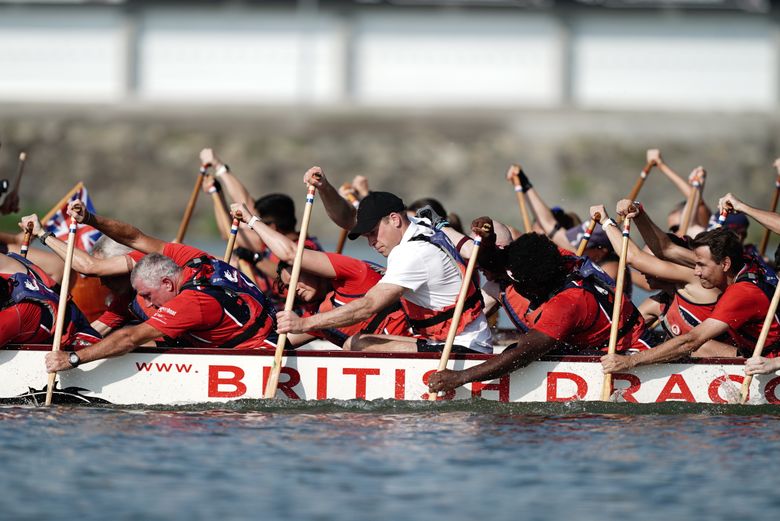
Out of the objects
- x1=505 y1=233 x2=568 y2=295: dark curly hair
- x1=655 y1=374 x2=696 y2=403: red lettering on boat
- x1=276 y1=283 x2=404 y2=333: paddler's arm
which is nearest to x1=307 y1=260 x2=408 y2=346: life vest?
x1=276 y1=283 x2=404 y2=333: paddler's arm

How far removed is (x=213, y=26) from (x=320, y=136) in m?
3.84

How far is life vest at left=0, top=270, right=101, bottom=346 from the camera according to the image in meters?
9.94

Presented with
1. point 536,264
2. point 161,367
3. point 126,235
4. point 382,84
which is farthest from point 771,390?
point 382,84

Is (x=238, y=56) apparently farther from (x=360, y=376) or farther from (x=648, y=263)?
(x=360, y=376)

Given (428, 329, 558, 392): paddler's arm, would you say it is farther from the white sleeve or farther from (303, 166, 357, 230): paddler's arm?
(303, 166, 357, 230): paddler's arm

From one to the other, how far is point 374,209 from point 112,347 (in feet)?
6.69

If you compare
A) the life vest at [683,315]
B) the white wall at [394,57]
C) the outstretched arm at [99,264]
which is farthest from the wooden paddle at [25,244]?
the white wall at [394,57]

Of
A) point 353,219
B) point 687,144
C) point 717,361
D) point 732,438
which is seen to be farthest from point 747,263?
point 687,144

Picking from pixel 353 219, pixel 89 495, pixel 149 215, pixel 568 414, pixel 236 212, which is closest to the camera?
pixel 89 495

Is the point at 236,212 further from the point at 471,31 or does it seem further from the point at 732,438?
the point at 471,31

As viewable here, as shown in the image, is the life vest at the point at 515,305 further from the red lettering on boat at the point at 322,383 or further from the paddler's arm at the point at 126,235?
the paddler's arm at the point at 126,235

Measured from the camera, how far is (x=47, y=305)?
10102 millimetres

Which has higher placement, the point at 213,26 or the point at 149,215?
the point at 213,26

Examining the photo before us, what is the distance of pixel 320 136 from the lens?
3309 centimetres
